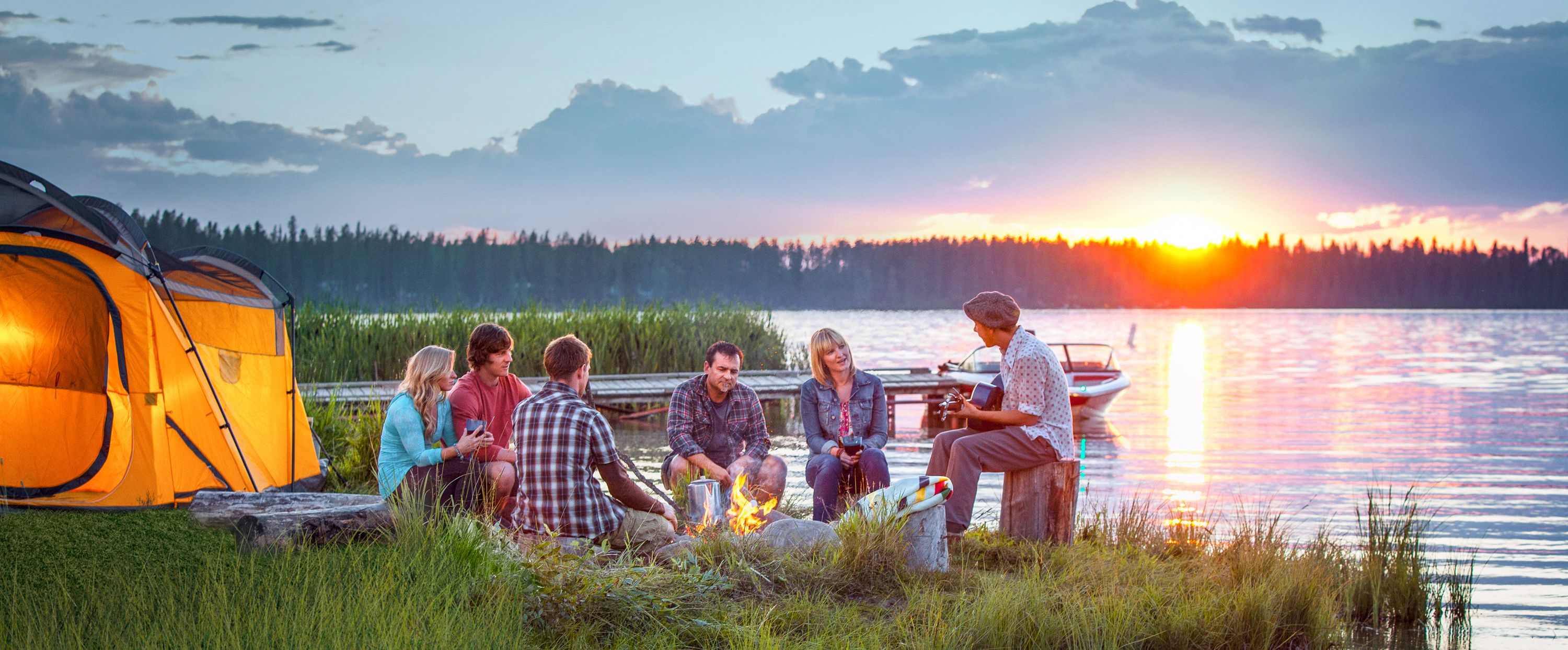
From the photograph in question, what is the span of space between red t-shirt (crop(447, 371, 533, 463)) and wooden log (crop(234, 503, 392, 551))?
44.4 inches

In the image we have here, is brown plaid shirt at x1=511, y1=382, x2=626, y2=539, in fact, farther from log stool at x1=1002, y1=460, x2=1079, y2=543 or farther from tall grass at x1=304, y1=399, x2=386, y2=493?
tall grass at x1=304, y1=399, x2=386, y2=493

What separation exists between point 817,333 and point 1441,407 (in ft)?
59.8

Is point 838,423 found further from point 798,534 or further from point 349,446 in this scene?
point 349,446

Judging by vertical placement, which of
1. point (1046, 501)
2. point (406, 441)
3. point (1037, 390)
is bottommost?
point (1046, 501)

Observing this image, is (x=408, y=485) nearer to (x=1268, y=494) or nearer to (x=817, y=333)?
(x=817, y=333)

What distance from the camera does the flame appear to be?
5.14 meters

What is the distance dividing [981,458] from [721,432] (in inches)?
59.4

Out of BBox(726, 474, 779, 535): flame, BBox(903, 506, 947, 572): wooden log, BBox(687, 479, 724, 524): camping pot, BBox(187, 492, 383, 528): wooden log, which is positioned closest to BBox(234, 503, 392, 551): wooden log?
BBox(187, 492, 383, 528): wooden log

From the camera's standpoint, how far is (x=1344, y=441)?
1476 cm

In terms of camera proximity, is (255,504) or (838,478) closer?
(255,504)

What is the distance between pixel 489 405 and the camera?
19.6 ft

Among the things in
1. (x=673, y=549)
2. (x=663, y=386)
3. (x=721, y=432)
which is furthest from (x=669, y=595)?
(x=663, y=386)

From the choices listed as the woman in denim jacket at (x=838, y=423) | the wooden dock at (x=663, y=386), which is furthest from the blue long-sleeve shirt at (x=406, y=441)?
the wooden dock at (x=663, y=386)

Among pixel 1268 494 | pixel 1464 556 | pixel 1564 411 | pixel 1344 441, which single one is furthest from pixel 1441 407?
pixel 1464 556
